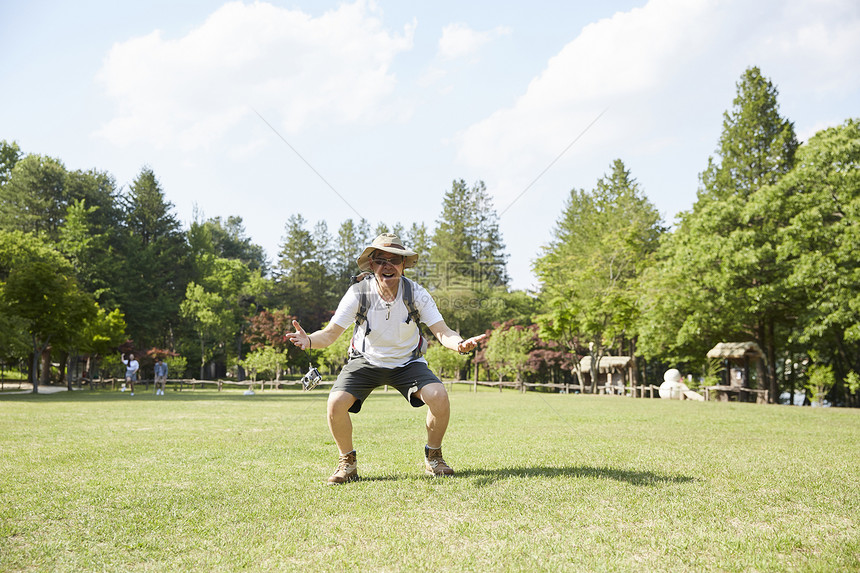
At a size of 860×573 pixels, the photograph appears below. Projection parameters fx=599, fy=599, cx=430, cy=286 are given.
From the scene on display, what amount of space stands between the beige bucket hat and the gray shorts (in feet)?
3.01

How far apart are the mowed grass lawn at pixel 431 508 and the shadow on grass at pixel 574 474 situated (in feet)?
0.13

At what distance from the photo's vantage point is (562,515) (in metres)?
3.80

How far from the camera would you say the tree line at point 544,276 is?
24406mm

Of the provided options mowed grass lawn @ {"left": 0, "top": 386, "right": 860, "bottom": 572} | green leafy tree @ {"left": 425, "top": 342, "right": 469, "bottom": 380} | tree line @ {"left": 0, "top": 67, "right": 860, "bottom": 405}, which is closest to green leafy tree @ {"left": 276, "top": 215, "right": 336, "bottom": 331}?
tree line @ {"left": 0, "top": 67, "right": 860, "bottom": 405}

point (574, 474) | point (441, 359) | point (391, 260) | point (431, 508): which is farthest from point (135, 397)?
point (431, 508)

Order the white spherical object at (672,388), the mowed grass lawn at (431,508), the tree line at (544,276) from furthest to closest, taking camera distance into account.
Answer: the white spherical object at (672,388) → the tree line at (544,276) → the mowed grass lawn at (431,508)

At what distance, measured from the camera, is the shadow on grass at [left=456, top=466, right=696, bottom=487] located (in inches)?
194

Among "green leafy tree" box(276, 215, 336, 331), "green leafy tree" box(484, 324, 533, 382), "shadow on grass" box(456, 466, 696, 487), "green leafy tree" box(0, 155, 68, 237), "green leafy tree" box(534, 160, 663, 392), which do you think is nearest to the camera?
"shadow on grass" box(456, 466, 696, 487)

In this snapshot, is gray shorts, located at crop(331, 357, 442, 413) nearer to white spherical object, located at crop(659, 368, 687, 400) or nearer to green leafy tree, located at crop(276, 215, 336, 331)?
white spherical object, located at crop(659, 368, 687, 400)

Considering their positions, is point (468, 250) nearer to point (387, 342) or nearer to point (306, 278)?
point (306, 278)

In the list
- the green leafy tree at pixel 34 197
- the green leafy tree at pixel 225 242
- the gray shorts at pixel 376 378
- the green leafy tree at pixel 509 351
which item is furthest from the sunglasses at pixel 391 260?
the green leafy tree at pixel 225 242

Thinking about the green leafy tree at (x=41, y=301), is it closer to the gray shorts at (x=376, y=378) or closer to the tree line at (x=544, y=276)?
the tree line at (x=544, y=276)

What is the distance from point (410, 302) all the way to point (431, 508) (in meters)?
1.96

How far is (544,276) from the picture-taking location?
3941 centimetres
